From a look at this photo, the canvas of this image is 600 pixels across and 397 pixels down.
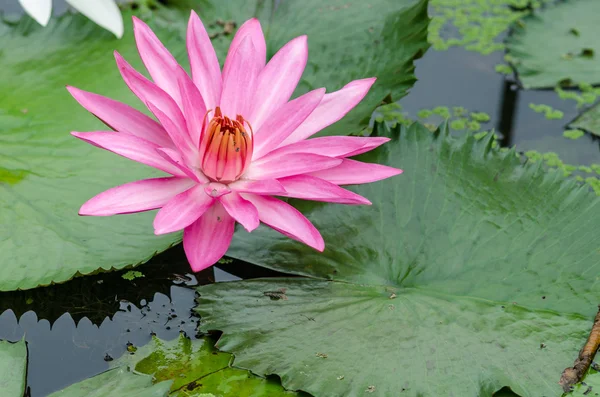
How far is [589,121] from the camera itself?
2.34 metres

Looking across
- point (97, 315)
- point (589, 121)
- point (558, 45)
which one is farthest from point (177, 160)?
point (558, 45)

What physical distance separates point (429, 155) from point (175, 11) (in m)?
1.13

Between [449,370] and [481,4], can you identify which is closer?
[449,370]

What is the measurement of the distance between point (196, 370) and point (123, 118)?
558mm

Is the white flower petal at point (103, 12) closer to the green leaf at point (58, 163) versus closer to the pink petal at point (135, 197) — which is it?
the pink petal at point (135, 197)

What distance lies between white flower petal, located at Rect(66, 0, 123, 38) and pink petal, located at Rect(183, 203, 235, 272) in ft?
1.83

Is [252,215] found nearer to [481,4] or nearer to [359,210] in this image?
[359,210]

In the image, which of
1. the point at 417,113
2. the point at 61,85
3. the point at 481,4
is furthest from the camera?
the point at 481,4

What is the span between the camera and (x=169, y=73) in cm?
149

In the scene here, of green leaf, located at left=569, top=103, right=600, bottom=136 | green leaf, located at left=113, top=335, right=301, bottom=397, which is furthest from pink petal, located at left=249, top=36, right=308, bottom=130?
green leaf, located at left=569, top=103, right=600, bottom=136

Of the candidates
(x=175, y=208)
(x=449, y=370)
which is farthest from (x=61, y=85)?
(x=449, y=370)

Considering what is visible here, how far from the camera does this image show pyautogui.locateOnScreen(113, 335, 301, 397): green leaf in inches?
54.9

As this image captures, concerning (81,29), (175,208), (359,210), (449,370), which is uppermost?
(81,29)

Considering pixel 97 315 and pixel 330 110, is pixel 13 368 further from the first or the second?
pixel 330 110
